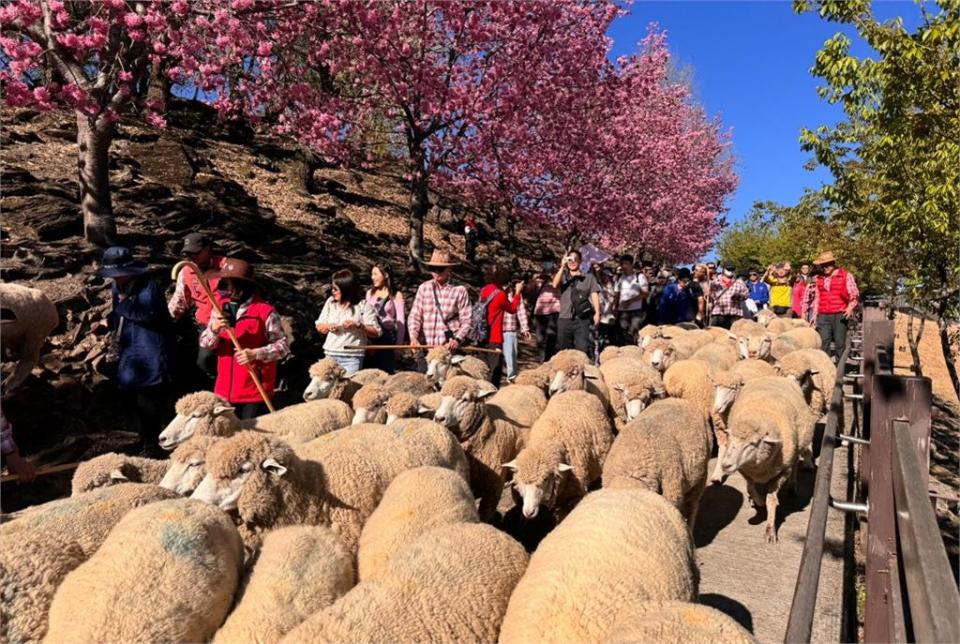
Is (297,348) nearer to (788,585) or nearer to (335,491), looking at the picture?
(335,491)

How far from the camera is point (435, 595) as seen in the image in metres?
2.36

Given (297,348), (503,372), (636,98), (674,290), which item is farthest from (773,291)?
(297,348)

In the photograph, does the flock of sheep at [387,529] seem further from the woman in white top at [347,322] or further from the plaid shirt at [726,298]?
the plaid shirt at [726,298]

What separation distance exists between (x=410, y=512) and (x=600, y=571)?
3.37 ft

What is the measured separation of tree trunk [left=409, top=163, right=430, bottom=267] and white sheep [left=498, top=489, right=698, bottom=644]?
1041cm

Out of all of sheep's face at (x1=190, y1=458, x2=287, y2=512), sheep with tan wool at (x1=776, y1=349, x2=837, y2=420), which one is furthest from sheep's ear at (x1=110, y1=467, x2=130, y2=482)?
sheep with tan wool at (x1=776, y1=349, x2=837, y2=420)

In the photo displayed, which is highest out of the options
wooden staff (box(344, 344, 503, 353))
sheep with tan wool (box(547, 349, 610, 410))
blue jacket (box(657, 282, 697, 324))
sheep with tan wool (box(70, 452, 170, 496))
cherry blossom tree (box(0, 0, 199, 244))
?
cherry blossom tree (box(0, 0, 199, 244))

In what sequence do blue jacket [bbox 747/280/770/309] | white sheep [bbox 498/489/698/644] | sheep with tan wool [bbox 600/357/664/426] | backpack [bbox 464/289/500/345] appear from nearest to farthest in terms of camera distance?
white sheep [bbox 498/489/698/644] < sheep with tan wool [bbox 600/357/664/426] < backpack [bbox 464/289/500/345] < blue jacket [bbox 747/280/770/309]

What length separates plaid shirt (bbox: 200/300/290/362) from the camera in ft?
15.4

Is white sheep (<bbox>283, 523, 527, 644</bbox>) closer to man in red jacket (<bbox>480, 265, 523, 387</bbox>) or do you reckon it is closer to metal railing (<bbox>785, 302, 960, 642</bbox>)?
metal railing (<bbox>785, 302, 960, 642</bbox>)

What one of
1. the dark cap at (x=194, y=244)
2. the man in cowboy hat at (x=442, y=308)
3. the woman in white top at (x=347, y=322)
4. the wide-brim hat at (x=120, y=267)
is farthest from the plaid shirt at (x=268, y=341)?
the man in cowboy hat at (x=442, y=308)

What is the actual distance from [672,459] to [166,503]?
3.08 meters

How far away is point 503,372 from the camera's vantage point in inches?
394

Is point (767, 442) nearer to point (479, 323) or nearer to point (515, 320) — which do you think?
point (479, 323)
